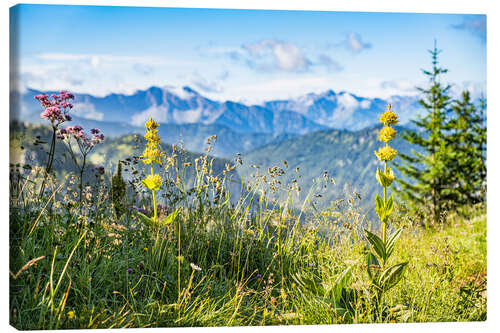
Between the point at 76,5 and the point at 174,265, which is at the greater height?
the point at 76,5

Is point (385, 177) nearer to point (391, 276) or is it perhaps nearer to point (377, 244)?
point (377, 244)

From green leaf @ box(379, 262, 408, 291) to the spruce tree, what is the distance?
1509 millimetres

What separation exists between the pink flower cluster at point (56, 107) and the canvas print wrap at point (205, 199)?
0.5 inches

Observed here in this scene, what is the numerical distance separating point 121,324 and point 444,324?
7.64 feet

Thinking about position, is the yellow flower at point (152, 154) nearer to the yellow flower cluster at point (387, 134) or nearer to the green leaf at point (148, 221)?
the green leaf at point (148, 221)

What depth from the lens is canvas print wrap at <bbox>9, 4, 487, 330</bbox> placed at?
2.95 metres

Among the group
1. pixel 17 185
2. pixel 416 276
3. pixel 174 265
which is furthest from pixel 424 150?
pixel 17 185

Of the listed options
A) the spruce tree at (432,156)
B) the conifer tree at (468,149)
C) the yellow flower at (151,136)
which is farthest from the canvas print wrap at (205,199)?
the spruce tree at (432,156)

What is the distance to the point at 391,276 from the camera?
2.96m

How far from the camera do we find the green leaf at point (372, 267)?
2.97 m

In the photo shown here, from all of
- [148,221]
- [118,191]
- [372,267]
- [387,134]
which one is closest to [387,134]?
[387,134]

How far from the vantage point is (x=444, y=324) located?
3.22 m

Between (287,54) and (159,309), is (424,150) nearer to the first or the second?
(287,54)

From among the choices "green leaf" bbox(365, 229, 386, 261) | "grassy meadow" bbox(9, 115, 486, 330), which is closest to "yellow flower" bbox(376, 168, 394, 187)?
"green leaf" bbox(365, 229, 386, 261)
